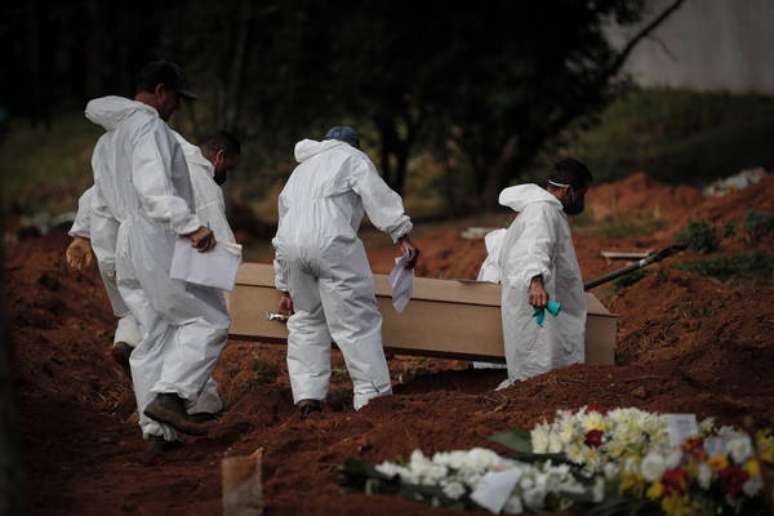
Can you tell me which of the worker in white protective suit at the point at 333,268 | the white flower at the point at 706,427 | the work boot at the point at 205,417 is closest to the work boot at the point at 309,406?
the worker in white protective suit at the point at 333,268

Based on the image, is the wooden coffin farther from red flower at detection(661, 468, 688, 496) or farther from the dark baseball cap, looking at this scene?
red flower at detection(661, 468, 688, 496)

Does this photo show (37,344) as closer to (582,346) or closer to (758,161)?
(582,346)

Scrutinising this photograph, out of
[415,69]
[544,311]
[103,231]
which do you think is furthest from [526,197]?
[415,69]

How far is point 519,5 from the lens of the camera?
22031 millimetres

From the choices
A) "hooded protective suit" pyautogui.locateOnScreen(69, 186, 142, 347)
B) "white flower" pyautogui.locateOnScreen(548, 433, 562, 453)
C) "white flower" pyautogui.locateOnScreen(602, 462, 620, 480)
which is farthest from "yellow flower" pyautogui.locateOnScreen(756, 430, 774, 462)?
"hooded protective suit" pyautogui.locateOnScreen(69, 186, 142, 347)

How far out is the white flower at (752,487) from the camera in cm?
620

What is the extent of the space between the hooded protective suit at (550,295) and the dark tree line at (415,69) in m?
11.6

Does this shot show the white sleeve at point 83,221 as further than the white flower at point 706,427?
Yes

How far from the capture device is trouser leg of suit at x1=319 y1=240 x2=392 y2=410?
31.1ft

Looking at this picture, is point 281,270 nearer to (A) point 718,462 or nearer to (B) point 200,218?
(B) point 200,218

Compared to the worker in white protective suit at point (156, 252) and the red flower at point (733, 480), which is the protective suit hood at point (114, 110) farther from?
the red flower at point (733, 480)

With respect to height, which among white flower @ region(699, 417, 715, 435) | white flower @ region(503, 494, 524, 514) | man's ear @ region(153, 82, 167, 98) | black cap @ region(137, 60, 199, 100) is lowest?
white flower @ region(503, 494, 524, 514)

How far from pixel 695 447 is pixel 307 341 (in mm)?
3700

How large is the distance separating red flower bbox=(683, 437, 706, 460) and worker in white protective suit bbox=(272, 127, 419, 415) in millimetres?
3180
